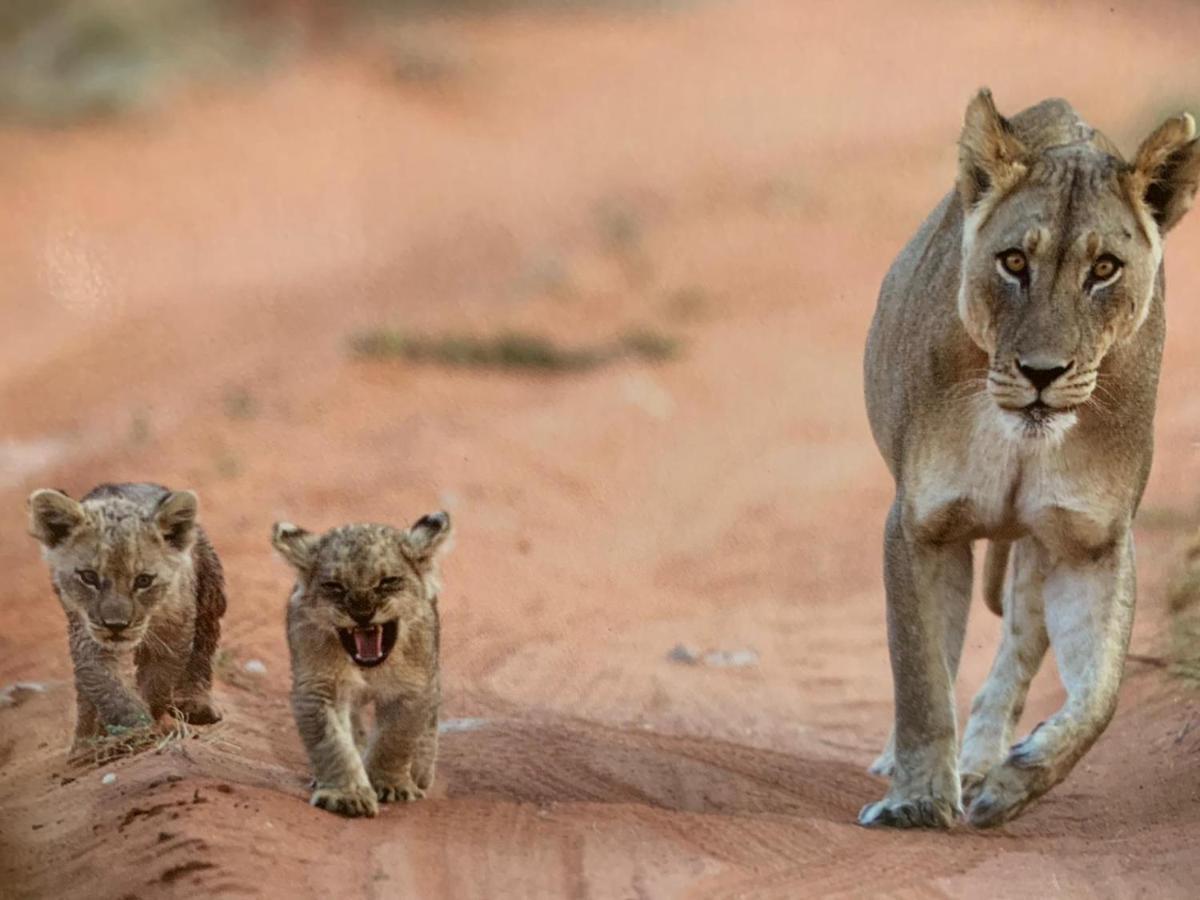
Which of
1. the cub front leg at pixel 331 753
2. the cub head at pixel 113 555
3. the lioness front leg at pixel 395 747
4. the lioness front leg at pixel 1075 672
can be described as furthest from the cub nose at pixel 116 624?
the lioness front leg at pixel 1075 672

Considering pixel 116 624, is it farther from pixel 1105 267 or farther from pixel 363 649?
pixel 1105 267

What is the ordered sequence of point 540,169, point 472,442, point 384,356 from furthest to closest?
1. point 540,169
2. point 384,356
3. point 472,442

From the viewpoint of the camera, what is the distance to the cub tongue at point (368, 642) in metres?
6.64

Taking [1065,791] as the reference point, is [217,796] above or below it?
above

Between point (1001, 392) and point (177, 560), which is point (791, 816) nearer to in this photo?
point (1001, 392)

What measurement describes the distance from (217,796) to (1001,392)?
257cm

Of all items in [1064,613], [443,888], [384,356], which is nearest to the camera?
[443,888]

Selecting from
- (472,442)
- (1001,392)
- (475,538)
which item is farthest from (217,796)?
(472,442)

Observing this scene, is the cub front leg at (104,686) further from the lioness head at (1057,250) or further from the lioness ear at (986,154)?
the lioness ear at (986,154)

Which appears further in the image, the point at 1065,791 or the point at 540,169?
the point at 540,169

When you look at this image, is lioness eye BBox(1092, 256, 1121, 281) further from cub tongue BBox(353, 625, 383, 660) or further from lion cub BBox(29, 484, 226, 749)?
lion cub BBox(29, 484, 226, 749)

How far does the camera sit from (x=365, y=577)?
261 inches

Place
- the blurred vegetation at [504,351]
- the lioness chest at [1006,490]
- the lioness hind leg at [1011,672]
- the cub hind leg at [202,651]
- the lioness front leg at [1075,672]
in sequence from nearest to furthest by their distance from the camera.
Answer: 1. the lioness front leg at [1075,672]
2. the lioness chest at [1006,490]
3. the cub hind leg at [202,651]
4. the lioness hind leg at [1011,672]
5. the blurred vegetation at [504,351]

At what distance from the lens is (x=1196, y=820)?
285 inches
